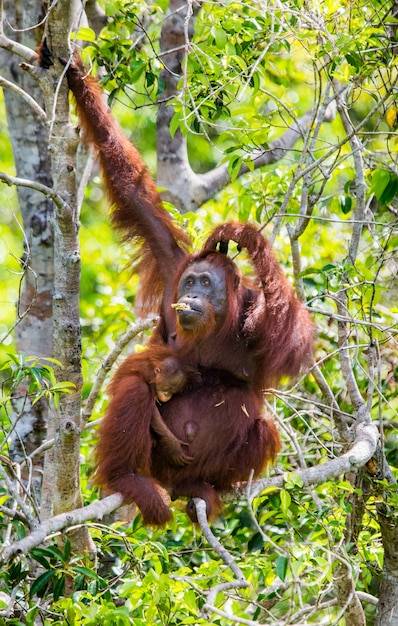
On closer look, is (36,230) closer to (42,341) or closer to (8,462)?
(42,341)

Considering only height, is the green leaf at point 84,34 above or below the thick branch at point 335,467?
above

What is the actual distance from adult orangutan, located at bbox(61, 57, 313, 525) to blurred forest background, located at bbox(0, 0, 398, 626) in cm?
18

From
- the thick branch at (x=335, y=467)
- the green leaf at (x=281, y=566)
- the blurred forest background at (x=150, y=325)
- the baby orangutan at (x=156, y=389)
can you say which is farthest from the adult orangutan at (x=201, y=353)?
the green leaf at (x=281, y=566)

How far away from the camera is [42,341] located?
23.6 ft

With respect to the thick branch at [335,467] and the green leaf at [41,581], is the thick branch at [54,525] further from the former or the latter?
the thick branch at [335,467]

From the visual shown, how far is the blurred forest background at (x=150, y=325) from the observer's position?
4.24 meters

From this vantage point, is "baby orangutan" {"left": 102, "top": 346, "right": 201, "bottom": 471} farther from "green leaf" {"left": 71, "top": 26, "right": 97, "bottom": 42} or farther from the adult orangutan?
"green leaf" {"left": 71, "top": 26, "right": 97, "bottom": 42}

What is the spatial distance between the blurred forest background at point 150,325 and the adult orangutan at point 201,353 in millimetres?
185

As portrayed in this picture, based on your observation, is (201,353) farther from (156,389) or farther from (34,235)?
(34,235)

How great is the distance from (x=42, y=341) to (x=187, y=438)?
78.4 inches

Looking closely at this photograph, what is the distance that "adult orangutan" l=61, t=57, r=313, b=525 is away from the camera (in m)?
5.46

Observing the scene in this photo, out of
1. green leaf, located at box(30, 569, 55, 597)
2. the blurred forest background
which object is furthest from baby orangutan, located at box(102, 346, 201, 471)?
green leaf, located at box(30, 569, 55, 597)

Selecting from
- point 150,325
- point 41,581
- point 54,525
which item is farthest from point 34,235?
point 54,525

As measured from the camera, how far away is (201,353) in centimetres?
589
